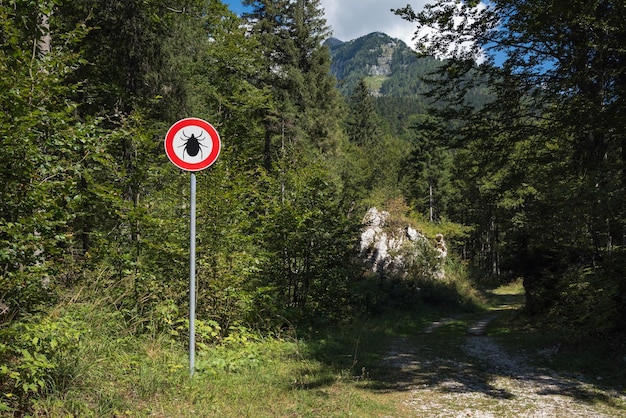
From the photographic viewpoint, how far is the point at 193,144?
4.99 meters

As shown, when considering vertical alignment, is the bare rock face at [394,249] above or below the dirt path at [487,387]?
above

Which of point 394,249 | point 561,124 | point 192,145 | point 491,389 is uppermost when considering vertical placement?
point 561,124

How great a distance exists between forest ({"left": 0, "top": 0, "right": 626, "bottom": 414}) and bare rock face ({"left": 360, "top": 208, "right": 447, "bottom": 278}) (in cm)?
312

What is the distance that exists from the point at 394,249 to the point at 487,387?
14565mm

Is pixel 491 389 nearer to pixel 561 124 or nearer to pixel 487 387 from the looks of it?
pixel 487 387

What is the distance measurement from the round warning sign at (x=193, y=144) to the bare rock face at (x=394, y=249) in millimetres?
14869

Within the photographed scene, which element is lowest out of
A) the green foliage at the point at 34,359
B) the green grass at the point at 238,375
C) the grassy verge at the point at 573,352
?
the grassy verge at the point at 573,352

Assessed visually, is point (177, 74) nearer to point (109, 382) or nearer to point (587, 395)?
point (109, 382)

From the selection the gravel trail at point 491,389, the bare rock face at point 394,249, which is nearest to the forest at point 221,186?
the gravel trail at point 491,389

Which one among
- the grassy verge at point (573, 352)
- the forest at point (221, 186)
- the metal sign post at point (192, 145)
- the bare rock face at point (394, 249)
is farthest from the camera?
the bare rock face at point (394, 249)

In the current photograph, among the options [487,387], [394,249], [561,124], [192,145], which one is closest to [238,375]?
[192,145]

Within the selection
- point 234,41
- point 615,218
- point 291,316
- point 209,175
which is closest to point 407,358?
point 291,316

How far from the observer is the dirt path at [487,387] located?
4715mm

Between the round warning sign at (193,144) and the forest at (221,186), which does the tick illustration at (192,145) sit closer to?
the round warning sign at (193,144)
